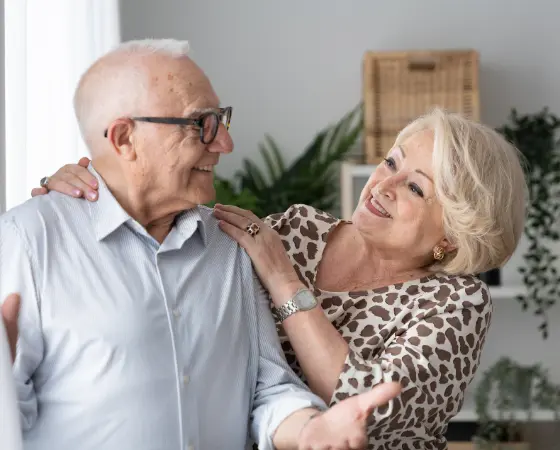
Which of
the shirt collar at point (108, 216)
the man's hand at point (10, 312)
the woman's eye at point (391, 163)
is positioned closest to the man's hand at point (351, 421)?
the shirt collar at point (108, 216)

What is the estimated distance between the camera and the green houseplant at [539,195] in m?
4.87

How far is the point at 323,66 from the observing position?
17.1 feet

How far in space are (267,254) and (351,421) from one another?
540mm

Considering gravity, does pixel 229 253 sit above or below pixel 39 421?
above

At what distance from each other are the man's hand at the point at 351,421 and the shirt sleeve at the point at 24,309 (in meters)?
0.49

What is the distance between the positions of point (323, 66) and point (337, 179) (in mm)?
601

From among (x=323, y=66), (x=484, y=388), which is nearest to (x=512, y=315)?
(x=484, y=388)

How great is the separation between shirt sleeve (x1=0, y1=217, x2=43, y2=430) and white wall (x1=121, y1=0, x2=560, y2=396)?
355 centimetres

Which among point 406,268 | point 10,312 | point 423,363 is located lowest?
point 423,363

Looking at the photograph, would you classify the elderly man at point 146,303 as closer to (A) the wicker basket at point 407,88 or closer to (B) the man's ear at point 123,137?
(B) the man's ear at point 123,137

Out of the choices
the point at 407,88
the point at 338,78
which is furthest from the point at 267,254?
the point at 338,78

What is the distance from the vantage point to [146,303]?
1.80 metres

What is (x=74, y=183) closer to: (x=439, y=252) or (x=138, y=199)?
(x=138, y=199)

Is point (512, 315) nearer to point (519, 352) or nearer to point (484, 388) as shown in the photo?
point (519, 352)
